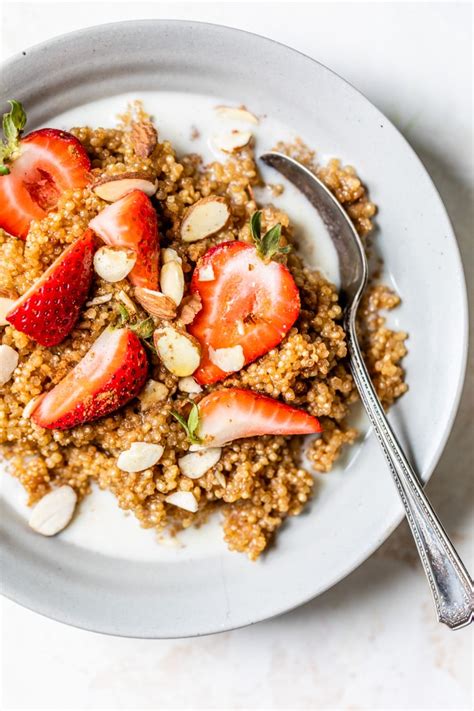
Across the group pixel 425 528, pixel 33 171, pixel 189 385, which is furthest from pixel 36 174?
pixel 425 528

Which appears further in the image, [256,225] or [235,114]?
[235,114]

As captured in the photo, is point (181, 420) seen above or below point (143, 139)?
below

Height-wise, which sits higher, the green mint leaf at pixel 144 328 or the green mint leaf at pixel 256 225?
the green mint leaf at pixel 256 225

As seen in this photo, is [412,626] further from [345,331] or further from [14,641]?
[14,641]

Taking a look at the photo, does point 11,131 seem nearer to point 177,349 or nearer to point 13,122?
point 13,122

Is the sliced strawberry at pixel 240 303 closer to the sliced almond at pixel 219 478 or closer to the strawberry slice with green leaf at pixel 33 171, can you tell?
the sliced almond at pixel 219 478

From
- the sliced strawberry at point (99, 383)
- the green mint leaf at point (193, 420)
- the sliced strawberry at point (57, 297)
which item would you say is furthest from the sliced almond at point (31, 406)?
the green mint leaf at point (193, 420)

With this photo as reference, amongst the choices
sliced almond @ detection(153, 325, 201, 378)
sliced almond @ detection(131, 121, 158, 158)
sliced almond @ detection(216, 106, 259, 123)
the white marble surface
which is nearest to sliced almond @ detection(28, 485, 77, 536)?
the white marble surface

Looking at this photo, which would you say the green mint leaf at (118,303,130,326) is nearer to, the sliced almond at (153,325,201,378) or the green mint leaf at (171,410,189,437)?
the sliced almond at (153,325,201,378)
